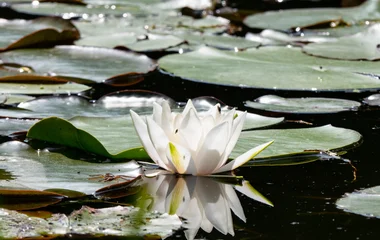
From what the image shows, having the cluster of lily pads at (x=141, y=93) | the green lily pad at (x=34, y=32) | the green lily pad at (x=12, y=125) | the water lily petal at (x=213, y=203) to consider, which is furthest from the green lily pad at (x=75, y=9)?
the water lily petal at (x=213, y=203)

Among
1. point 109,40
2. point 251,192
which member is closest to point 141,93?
point 251,192

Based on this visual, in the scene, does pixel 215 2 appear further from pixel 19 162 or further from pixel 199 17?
pixel 19 162

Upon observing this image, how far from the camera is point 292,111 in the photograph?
7.65 ft

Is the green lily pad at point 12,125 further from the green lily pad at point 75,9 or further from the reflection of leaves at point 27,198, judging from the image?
the green lily pad at point 75,9

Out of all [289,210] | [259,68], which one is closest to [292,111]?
[259,68]

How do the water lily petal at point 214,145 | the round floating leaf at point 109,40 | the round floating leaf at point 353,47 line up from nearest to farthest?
the water lily petal at point 214,145, the round floating leaf at point 353,47, the round floating leaf at point 109,40

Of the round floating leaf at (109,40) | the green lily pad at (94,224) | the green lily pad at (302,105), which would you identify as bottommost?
the round floating leaf at (109,40)

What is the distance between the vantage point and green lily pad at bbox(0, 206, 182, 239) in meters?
1.33

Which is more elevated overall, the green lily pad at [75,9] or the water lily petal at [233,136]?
the water lily petal at [233,136]

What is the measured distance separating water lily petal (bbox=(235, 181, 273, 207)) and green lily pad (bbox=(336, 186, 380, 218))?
0.15 metres

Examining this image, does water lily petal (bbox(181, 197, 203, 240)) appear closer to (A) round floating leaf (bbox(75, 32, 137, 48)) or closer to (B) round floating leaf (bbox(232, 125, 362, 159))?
(B) round floating leaf (bbox(232, 125, 362, 159))

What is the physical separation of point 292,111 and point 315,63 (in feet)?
2.28

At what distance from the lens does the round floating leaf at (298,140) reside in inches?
74.3

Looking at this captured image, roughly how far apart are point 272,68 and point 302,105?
1.62 feet
